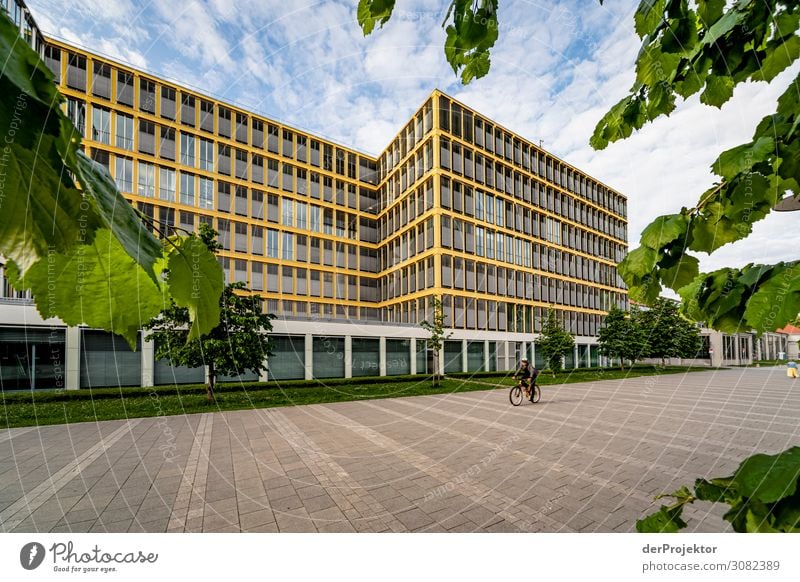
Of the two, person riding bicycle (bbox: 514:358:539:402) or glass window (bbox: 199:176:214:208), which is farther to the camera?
glass window (bbox: 199:176:214:208)

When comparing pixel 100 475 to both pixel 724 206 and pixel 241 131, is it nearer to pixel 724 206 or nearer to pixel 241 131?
pixel 724 206

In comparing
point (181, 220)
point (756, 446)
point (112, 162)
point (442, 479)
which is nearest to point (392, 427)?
point (442, 479)

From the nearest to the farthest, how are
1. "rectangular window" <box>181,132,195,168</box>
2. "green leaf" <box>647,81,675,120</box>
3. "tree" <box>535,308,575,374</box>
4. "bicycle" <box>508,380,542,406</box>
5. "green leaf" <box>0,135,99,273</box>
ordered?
"green leaf" <box>0,135,99,273</box>, "green leaf" <box>647,81,675,120</box>, "tree" <box>535,308,575,374</box>, "bicycle" <box>508,380,542,406</box>, "rectangular window" <box>181,132,195,168</box>

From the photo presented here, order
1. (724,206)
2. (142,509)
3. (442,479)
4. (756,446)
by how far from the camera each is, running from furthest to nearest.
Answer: (756,446)
(442,479)
(142,509)
(724,206)

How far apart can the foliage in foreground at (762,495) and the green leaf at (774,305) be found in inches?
15.9

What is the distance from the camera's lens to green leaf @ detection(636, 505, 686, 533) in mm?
1191

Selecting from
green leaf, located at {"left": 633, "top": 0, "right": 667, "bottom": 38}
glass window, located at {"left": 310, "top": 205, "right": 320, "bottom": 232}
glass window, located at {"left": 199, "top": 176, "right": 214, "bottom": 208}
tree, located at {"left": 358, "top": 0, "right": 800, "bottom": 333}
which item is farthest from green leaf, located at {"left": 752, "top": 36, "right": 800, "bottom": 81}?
glass window, located at {"left": 199, "top": 176, "right": 214, "bottom": 208}

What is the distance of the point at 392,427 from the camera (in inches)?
314

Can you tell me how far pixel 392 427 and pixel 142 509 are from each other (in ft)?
16.8

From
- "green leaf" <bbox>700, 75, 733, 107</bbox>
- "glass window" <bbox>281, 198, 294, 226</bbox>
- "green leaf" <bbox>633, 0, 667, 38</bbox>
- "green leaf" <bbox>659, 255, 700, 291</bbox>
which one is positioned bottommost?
"green leaf" <bbox>659, 255, 700, 291</bbox>

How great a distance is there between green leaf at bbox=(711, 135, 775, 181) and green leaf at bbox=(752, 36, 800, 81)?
444mm

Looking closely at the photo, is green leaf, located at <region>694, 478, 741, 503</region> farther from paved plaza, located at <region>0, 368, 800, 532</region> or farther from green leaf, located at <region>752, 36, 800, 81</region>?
green leaf, located at <region>752, 36, 800, 81</region>

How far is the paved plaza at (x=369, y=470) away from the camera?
11.0ft

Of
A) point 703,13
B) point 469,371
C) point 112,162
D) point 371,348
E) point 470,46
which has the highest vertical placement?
point 112,162
